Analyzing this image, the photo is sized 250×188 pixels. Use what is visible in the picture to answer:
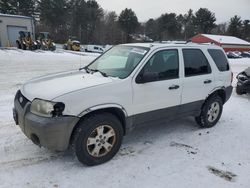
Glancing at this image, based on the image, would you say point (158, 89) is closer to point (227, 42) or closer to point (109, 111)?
point (109, 111)

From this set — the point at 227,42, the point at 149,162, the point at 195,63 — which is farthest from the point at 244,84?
the point at 227,42

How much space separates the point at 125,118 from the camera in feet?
13.0

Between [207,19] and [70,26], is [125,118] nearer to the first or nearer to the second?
[70,26]

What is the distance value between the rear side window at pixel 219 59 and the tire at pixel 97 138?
2785mm

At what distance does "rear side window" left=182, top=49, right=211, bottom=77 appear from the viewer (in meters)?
4.75

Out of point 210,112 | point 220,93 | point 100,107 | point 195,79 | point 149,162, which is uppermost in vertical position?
point 195,79

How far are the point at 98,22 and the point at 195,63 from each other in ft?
193

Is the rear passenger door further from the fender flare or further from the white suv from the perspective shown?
the fender flare

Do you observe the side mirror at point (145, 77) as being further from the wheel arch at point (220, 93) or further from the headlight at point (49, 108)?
the wheel arch at point (220, 93)

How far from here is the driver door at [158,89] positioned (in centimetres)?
402

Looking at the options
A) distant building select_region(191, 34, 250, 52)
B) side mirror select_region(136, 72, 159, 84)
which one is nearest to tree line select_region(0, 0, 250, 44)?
distant building select_region(191, 34, 250, 52)

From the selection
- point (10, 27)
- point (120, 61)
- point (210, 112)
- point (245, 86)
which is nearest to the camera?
point (120, 61)

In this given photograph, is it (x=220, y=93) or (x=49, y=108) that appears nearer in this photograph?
(x=49, y=108)

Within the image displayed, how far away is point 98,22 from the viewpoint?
60.9m
